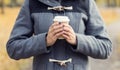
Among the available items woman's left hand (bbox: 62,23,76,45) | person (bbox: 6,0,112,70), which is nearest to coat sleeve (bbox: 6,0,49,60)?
person (bbox: 6,0,112,70)

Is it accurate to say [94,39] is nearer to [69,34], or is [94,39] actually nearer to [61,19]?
[69,34]

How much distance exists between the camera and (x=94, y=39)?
430 centimetres

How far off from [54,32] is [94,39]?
376mm

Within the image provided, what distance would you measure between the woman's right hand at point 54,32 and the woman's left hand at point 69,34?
0.03 meters

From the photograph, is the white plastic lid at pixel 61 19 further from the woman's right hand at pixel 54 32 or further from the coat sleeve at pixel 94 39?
the coat sleeve at pixel 94 39

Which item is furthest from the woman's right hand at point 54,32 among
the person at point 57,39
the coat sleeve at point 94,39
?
the coat sleeve at point 94,39

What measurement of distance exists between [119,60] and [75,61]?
910cm

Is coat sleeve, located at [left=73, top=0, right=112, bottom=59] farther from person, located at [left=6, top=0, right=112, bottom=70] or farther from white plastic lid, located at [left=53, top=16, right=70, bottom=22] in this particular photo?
white plastic lid, located at [left=53, top=16, right=70, bottom=22]

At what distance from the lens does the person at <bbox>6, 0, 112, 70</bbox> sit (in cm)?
422

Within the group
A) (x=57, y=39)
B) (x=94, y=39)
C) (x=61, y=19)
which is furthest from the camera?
(x=94, y=39)

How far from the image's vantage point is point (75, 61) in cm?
428

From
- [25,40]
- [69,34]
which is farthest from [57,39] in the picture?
[25,40]

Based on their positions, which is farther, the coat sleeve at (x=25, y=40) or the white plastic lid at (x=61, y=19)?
the coat sleeve at (x=25, y=40)

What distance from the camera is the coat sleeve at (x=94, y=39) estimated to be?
422 cm
